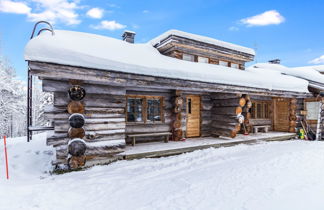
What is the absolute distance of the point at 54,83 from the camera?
513cm

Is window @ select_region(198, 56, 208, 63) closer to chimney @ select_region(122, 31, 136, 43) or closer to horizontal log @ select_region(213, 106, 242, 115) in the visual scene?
horizontal log @ select_region(213, 106, 242, 115)

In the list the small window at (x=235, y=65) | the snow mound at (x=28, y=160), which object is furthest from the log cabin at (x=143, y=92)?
the snow mound at (x=28, y=160)

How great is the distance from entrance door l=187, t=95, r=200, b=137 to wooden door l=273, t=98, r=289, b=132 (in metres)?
6.17

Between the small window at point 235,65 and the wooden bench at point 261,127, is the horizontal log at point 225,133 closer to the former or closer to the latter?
the wooden bench at point 261,127

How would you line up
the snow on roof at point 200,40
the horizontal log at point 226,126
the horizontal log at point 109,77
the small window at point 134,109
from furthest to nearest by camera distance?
the snow on roof at point 200,40 < the horizontal log at point 226,126 < the small window at point 134,109 < the horizontal log at point 109,77

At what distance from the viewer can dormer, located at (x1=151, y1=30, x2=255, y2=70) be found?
9.27 metres

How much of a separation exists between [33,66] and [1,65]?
19.5m

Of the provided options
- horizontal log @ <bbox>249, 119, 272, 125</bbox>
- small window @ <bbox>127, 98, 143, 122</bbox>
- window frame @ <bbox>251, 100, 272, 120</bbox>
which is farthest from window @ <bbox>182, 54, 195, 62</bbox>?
horizontal log @ <bbox>249, 119, 272, 125</bbox>

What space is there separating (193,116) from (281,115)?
22.0 feet

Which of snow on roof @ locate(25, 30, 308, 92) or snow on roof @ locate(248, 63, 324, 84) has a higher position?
snow on roof @ locate(248, 63, 324, 84)

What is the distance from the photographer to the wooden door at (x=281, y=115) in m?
11.7

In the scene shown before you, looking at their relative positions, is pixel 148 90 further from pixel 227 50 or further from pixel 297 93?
pixel 297 93

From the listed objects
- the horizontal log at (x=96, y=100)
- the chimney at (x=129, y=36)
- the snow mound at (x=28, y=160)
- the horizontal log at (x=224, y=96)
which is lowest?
the snow mound at (x=28, y=160)

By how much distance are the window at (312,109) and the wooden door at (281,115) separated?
4.13 ft
